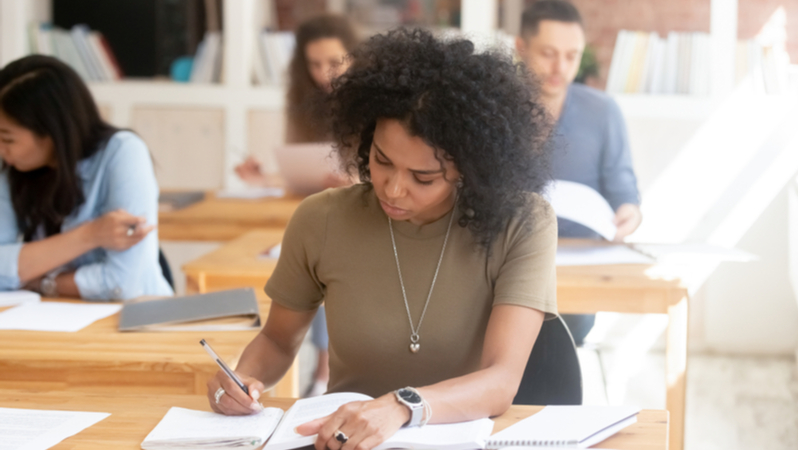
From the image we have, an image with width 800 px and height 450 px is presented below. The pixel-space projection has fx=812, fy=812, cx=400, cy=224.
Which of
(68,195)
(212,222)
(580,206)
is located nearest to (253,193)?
(212,222)

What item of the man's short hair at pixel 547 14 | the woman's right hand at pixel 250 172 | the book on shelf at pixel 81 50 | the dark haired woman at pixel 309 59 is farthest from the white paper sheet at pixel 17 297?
the book on shelf at pixel 81 50

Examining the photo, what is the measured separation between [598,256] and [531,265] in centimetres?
88

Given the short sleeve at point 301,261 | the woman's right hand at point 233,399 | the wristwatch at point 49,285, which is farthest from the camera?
the wristwatch at point 49,285

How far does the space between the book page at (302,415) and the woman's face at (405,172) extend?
0.32 meters

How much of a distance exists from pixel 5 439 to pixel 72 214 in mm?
1051

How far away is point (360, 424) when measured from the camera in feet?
3.48

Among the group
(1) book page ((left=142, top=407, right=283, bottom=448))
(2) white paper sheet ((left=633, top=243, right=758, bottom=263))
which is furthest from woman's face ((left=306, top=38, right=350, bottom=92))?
(1) book page ((left=142, top=407, right=283, bottom=448))

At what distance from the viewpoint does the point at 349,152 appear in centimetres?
150

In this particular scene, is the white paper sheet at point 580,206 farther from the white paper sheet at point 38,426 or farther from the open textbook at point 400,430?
the white paper sheet at point 38,426

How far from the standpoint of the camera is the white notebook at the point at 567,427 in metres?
1.10

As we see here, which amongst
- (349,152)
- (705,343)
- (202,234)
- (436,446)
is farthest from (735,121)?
(436,446)

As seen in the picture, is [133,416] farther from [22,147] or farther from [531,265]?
[22,147]

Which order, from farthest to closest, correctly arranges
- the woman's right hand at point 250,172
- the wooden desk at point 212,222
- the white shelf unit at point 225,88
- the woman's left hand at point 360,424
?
1. the white shelf unit at point 225,88
2. the woman's right hand at point 250,172
3. the wooden desk at point 212,222
4. the woman's left hand at point 360,424

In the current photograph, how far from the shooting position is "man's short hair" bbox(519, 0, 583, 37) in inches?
109
